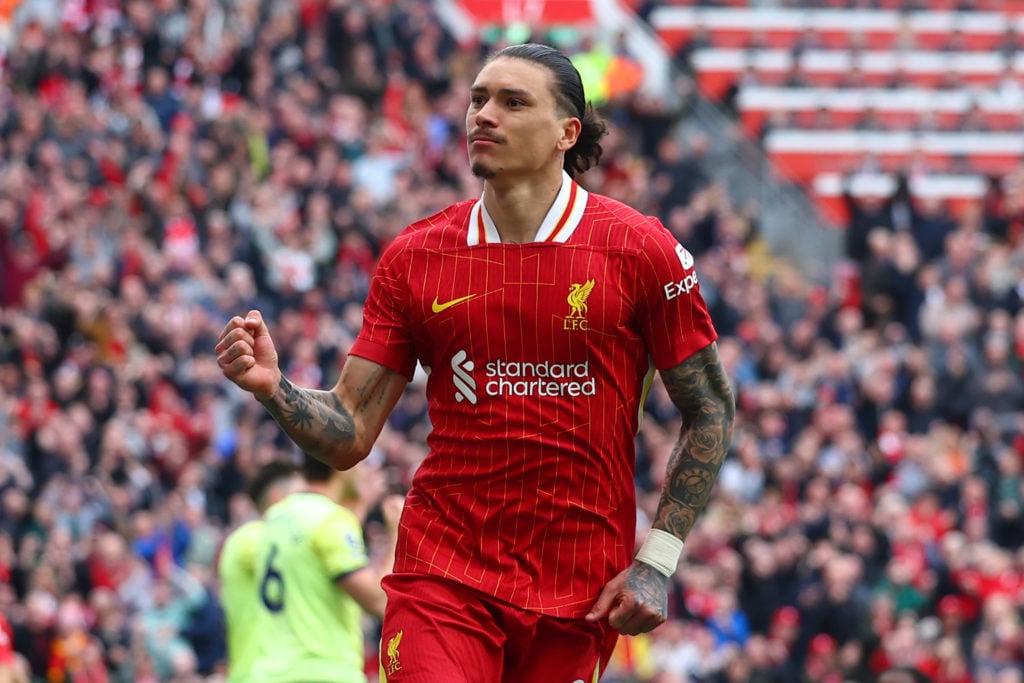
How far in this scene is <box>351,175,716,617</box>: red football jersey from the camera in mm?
6199

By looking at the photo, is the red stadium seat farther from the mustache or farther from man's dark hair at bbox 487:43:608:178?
the mustache

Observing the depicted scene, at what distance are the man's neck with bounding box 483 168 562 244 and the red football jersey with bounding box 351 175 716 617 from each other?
4 cm

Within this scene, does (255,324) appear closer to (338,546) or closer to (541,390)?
(541,390)

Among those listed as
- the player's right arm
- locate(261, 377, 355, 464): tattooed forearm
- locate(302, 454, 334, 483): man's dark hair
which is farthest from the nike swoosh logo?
locate(302, 454, 334, 483): man's dark hair

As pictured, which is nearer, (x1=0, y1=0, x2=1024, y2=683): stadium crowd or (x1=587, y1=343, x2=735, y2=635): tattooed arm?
(x1=587, y1=343, x2=735, y2=635): tattooed arm

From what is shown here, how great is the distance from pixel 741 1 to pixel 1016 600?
13800mm

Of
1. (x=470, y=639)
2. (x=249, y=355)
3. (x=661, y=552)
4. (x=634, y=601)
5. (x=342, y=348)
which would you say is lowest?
(x=342, y=348)

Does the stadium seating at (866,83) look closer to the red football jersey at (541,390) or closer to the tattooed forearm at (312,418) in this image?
the red football jersey at (541,390)

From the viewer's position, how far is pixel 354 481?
9.62 metres

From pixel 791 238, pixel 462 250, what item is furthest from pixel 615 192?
pixel 462 250

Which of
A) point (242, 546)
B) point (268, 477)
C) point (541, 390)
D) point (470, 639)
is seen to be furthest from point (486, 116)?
point (268, 477)

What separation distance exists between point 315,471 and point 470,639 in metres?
3.36

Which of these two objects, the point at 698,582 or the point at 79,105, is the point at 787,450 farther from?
the point at 79,105

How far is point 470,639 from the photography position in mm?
6117
